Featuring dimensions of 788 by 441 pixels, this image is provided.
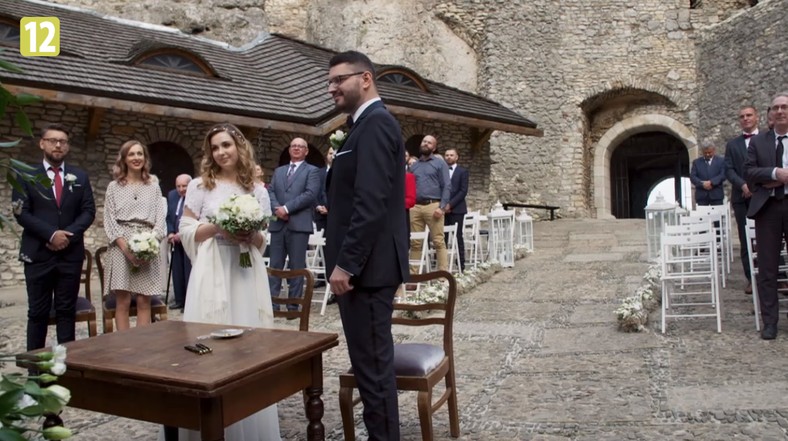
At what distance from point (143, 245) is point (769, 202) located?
477 centimetres

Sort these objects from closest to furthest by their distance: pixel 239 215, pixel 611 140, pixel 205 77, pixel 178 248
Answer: pixel 239 215 < pixel 178 248 < pixel 205 77 < pixel 611 140

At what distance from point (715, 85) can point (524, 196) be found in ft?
20.4

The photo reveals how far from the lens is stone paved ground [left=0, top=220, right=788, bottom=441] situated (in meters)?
3.50

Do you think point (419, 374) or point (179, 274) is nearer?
point (419, 374)

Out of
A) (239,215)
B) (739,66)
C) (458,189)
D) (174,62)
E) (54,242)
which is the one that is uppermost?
(739,66)

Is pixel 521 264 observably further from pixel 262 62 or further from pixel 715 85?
pixel 715 85

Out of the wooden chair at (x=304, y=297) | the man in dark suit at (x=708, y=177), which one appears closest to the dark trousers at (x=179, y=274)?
the wooden chair at (x=304, y=297)

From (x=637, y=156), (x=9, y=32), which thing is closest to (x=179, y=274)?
(x=9, y=32)

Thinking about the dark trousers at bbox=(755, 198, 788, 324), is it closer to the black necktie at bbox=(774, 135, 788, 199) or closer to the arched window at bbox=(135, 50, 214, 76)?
the black necktie at bbox=(774, 135, 788, 199)

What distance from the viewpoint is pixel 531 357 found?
5.12m

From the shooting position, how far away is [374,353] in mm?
2736

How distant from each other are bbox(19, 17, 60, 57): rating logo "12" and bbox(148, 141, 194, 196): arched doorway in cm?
217

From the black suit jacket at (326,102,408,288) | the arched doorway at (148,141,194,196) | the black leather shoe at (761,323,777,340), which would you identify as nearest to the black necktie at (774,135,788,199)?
the black leather shoe at (761,323,777,340)

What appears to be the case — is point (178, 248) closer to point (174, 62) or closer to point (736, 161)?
point (174, 62)
